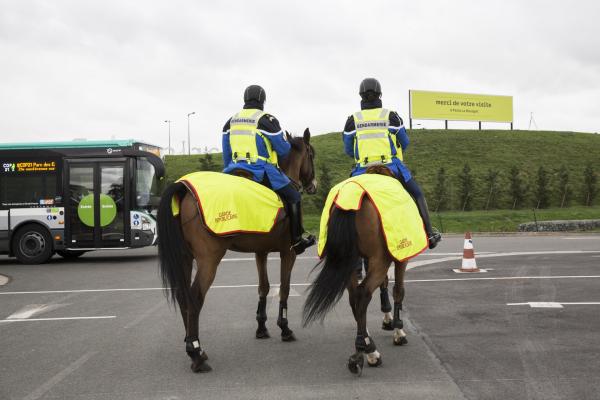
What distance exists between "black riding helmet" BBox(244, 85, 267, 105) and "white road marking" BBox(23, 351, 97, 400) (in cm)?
308

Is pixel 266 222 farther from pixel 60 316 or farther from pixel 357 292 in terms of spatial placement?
pixel 60 316

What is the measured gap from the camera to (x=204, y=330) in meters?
7.02

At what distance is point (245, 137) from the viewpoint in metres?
6.35

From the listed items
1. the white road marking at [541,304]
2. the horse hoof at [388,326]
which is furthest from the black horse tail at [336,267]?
the white road marking at [541,304]

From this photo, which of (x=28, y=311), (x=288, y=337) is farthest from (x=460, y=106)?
(x=288, y=337)

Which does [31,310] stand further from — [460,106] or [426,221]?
[460,106]

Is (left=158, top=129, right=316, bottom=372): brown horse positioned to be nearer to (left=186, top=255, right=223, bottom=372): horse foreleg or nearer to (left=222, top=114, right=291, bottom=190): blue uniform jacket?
(left=186, top=255, right=223, bottom=372): horse foreleg

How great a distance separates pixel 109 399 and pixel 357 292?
2.18 m

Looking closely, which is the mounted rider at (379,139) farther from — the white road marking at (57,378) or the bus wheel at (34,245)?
the bus wheel at (34,245)

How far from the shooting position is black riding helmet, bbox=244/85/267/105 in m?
6.56

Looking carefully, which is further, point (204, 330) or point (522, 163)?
point (522, 163)

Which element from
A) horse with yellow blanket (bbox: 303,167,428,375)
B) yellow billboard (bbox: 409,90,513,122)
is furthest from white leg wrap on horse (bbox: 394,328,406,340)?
yellow billboard (bbox: 409,90,513,122)

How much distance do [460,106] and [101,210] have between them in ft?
186

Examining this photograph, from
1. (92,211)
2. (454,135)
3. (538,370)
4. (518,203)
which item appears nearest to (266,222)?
(538,370)
